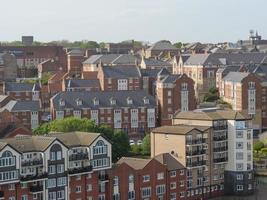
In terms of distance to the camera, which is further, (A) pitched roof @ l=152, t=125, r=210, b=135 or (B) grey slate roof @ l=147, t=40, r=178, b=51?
(B) grey slate roof @ l=147, t=40, r=178, b=51

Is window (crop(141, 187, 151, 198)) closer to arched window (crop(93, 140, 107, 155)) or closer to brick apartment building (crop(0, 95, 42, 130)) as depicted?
arched window (crop(93, 140, 107, 155))

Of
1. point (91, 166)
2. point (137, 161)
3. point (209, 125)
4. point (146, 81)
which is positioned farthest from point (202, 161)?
point (146, 81)

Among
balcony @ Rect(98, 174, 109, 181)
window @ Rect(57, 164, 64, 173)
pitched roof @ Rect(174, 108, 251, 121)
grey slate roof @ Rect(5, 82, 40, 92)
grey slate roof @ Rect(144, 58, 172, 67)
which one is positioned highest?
grey slate roof @ Rect(144, 58, 172, 67)

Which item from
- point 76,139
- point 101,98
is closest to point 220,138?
point 76,139

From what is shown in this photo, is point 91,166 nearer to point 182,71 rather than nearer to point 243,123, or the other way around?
point 243,123

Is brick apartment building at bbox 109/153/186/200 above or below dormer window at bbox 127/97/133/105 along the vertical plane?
below

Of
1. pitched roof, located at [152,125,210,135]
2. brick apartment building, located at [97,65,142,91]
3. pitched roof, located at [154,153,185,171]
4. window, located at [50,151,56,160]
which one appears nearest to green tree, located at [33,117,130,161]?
pitched roof, located at [152,125,210,135]
